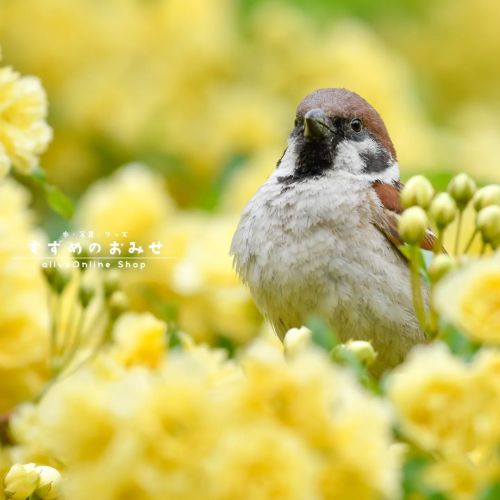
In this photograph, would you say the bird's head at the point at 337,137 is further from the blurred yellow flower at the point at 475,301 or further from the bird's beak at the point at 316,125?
the blurred yellow flower at the point at 475,301

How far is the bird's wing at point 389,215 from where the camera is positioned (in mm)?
2682

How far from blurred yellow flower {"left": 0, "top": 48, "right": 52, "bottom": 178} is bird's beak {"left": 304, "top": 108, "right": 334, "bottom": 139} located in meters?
1.06

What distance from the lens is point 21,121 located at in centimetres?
196

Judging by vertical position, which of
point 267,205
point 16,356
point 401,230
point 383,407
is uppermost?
point 267,205

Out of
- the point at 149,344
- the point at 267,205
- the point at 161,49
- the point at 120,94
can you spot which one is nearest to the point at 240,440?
the point at 149,344

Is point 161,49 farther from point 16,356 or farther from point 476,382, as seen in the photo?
point 476,382

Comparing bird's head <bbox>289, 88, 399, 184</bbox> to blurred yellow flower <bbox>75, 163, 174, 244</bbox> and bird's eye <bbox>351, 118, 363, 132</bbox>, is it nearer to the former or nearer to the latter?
bird's eye <bbox>351, 118, 363, 132</bbox>

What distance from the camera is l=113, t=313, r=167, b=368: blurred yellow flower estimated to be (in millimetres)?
1709

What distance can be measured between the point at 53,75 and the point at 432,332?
10.9 feet

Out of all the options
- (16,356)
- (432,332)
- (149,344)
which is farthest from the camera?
(16,356)

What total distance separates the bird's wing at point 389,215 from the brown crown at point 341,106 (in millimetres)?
247

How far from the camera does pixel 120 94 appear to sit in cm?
441

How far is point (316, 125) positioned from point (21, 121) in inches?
44.3

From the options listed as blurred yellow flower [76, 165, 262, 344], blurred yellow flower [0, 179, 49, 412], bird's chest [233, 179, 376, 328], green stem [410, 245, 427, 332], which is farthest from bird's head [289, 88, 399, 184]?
green stem [410, 245, 427, 332]
